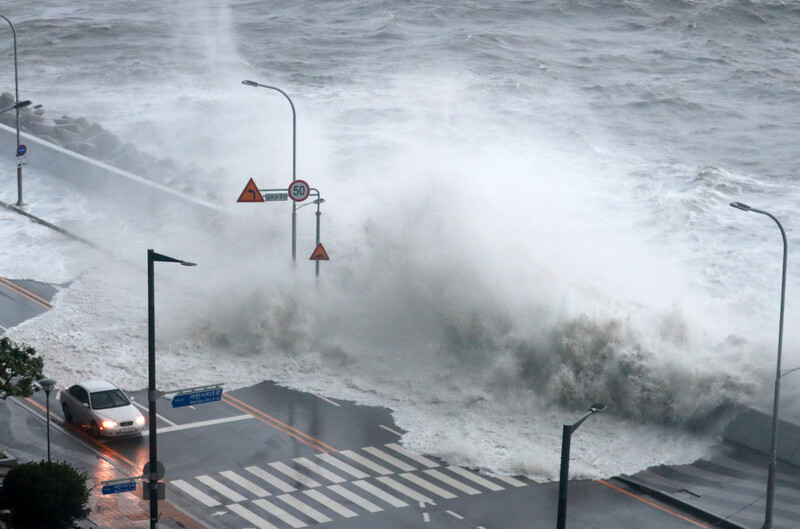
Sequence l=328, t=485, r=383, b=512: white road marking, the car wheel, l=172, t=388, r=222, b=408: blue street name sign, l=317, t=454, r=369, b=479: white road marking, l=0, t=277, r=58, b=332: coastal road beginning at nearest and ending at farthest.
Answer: l=172, t=388, r=222, b=408: blue street name sign → l=328, t=485, r=383, b=512: white road marking → l=317, t=454, r=369, b=479: white road marking → the car wheel → l=0, t=277, r=58, b=332: coastal road

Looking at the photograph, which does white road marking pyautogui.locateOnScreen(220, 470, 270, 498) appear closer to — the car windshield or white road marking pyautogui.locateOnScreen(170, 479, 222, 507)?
white road marking pyautogui.locateOnScreen(170, 479, 222, 507)

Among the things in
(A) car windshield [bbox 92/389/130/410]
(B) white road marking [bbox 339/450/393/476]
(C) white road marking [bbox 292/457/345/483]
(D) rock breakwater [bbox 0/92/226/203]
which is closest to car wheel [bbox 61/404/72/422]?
(A) car windshield [bbox 92/389/130/410]

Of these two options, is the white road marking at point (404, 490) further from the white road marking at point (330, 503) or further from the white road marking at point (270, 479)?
the white road marking at point (270, 479)

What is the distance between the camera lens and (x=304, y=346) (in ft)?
109

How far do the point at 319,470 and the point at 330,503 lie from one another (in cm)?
190

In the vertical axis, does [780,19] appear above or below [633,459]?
above

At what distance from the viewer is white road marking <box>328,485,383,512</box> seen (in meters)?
23.0

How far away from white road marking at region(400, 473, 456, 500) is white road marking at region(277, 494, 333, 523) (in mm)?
2832

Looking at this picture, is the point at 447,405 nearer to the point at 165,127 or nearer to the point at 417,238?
the point at 417,238

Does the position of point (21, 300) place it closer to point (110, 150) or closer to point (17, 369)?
point (17, 369)

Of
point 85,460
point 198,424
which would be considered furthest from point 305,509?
point 85,460

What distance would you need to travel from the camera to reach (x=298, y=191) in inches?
1432

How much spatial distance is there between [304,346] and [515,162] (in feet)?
101

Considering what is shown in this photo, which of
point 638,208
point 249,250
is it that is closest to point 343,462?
point 249,250
